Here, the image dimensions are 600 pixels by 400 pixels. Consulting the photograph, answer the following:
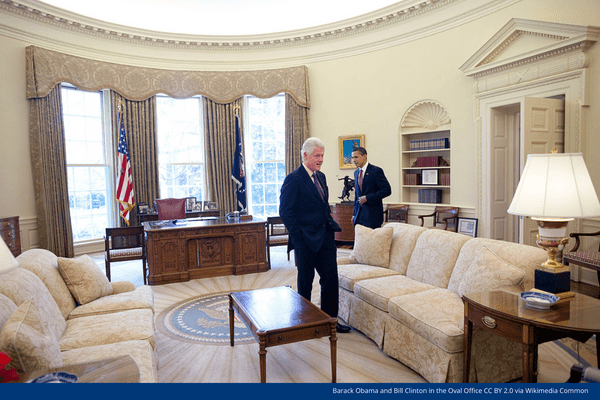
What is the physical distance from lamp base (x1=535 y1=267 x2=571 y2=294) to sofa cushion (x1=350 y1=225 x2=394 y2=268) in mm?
1783

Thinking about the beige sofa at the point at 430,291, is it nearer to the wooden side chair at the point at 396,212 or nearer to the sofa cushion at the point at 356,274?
the sofa cushion at the point at 356,274

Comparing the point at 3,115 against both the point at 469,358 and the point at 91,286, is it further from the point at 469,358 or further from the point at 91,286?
the point at 469,358

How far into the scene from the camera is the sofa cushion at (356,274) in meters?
3.76

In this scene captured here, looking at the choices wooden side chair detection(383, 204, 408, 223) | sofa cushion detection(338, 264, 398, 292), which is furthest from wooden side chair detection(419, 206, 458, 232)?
sofa cushion detection(338, 264, 398, 292)

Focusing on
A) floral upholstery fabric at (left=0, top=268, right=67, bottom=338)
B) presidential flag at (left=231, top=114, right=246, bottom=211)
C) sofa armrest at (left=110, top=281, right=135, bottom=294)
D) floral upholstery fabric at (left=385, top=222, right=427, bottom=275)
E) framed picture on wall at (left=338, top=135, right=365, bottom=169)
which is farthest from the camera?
presidential flag at (left=231, top=114, right=246, bottom=211)

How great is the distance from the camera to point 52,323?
2.46 m

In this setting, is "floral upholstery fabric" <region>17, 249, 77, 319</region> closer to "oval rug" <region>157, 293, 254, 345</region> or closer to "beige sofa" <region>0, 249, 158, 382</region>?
"beige sofa" <region>0, 249, 158, 382</region>

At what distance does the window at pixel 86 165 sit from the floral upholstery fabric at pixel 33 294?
5565 mm

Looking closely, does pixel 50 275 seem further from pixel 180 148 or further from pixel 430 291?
pixel 180 148

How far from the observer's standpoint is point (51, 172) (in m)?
7.04

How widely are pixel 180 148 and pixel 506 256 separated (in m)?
7.12

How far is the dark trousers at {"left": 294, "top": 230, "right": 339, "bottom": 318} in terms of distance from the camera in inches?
138

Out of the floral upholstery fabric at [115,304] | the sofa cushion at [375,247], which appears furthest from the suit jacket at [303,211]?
the floral upholstery fabric at [115,304]

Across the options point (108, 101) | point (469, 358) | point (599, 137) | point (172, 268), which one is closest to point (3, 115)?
point (108, 101)
